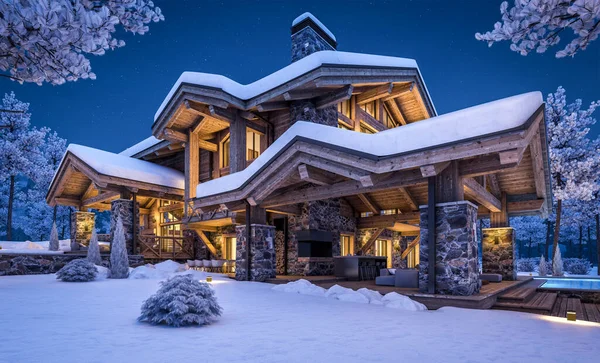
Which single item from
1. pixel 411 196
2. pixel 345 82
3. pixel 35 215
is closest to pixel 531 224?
pixel 411 196

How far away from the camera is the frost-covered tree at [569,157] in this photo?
1831 centimetres

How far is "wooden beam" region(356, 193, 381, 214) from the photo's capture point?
14.5 meters

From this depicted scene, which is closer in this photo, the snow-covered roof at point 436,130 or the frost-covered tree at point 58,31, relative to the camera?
the frost-covered tree at point 58,31

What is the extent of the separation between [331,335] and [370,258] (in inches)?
328

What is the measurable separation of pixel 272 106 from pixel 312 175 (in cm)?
534

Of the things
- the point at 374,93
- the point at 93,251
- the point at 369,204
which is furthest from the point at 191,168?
the point at 374,93

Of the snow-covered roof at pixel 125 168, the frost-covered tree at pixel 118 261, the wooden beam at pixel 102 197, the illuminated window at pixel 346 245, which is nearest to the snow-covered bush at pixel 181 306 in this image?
the frost-covered tree at pixel 118 261

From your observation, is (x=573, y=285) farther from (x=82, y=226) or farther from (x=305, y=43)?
(x=82, y=226)

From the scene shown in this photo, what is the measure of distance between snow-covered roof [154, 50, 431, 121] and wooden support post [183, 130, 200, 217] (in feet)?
6.76

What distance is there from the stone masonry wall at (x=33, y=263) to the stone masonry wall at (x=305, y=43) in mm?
11052

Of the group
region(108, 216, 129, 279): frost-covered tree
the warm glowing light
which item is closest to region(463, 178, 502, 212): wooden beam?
the warm glowing light

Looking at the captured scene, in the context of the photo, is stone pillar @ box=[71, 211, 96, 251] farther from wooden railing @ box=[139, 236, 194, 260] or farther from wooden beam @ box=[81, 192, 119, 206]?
wooden railing @ box=[139, 236, 194, 260]

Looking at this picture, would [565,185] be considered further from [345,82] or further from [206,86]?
[206,86]

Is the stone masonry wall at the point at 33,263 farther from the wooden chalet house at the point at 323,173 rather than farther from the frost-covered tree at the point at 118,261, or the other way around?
the frost-covered tree at the point at 118,261
